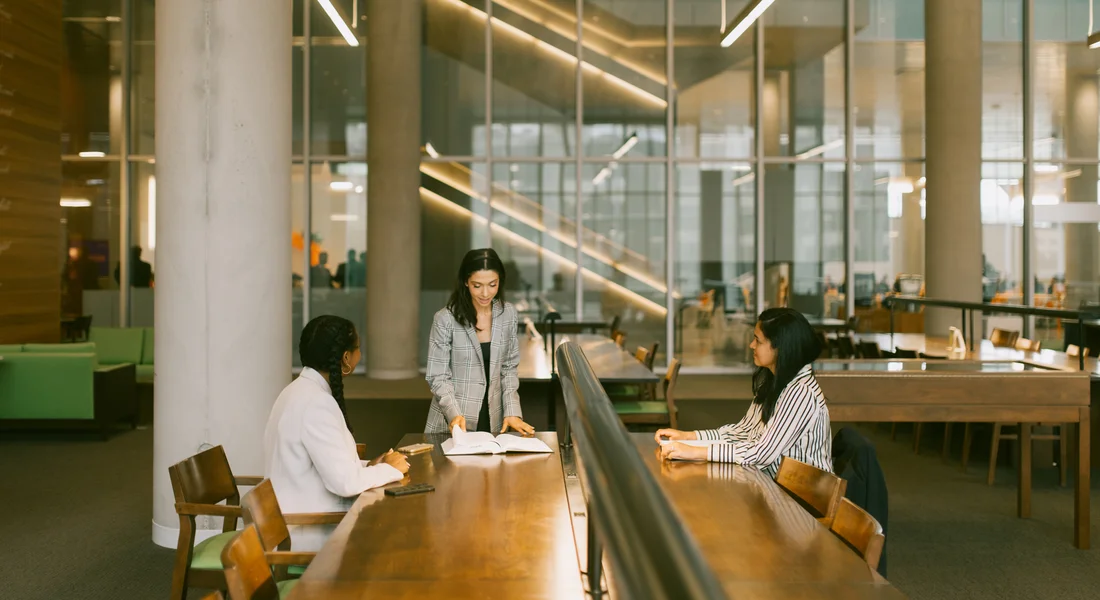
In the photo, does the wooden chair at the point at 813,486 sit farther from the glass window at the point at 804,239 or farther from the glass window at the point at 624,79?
the glass window at the point at 624,79

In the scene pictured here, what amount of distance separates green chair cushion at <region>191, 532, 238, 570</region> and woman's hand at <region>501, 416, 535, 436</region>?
1198 millimetres

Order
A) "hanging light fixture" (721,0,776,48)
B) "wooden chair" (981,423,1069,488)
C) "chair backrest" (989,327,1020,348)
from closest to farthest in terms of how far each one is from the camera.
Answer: "wooden chair" (981,423,1069,488), "chair backrest" (989,327,1020,348), "hanging light fixture" (721,0,776,48)

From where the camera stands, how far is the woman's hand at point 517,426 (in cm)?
389

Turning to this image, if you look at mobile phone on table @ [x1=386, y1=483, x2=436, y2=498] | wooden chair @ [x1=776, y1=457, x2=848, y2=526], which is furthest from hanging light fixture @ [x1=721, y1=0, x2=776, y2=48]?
mobile phone on table @ [x1=386, y1=483, x2=436, y2=498]

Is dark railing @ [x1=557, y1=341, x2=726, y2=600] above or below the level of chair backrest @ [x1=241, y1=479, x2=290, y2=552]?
above

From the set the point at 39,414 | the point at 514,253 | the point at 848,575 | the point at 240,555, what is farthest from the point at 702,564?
the point at 514,253

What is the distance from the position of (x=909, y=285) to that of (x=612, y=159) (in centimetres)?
444

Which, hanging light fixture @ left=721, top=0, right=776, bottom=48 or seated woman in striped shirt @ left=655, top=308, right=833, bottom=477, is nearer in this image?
seated woman in striped shirt @ left=655, top=308, right=833, bottom=477

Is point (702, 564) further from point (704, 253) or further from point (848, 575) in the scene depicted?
point (704, 253)

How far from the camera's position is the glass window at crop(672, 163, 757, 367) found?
41.6ft

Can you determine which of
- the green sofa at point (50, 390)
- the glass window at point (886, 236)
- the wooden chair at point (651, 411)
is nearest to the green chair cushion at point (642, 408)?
the wooden chair at point (651, 411)

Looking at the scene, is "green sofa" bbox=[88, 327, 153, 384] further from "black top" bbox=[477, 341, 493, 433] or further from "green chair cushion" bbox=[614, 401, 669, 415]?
"black top" bbox=[477, 341, 493, 433]

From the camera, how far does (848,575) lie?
213 cm

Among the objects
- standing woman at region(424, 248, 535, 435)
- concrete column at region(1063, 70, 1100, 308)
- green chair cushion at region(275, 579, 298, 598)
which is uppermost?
concrete column at region(1063, 70, 1100, 308)
